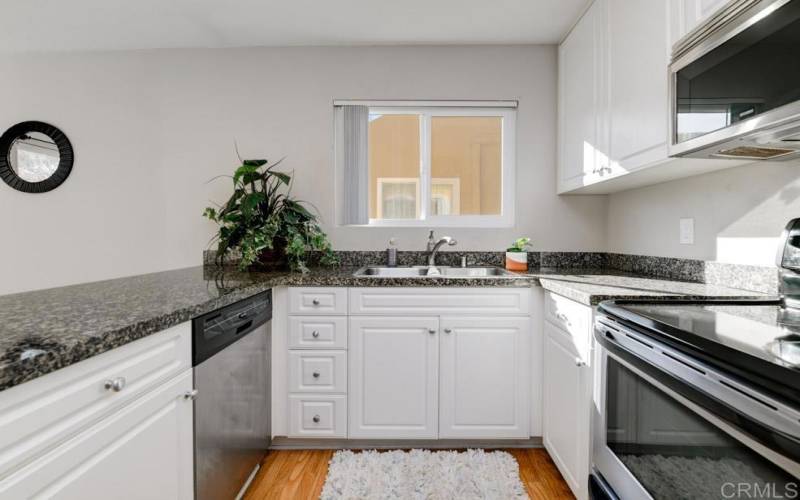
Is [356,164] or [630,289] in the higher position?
[356,164]

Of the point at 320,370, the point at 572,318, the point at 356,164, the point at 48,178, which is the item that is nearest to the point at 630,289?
the point at 572,318

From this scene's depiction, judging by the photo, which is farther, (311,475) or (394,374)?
(394,374)

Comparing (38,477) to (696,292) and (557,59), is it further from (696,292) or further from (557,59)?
(557,59)

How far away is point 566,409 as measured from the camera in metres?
1.63

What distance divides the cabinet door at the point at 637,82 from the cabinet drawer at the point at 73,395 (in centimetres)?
176

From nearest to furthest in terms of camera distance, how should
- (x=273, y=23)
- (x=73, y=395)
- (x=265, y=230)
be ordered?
(x=73, y=395)
(x=265, y=230)
(x=273, y=23)

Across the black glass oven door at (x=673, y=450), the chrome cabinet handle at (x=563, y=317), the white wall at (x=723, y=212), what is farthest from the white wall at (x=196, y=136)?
the black glass oven door at (x=673, y=450)

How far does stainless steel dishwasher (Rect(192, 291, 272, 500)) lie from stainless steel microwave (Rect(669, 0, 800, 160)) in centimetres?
160

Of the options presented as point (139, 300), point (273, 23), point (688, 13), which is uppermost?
point (273, 23)

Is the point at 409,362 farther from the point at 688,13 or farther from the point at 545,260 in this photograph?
the point at 688,13

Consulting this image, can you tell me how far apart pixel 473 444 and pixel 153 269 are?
2.23 meters

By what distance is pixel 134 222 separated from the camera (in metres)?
2.49

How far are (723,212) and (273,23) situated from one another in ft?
7.92

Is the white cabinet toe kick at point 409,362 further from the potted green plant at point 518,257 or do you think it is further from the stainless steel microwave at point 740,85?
the stainless steel microwave at point 740,85
